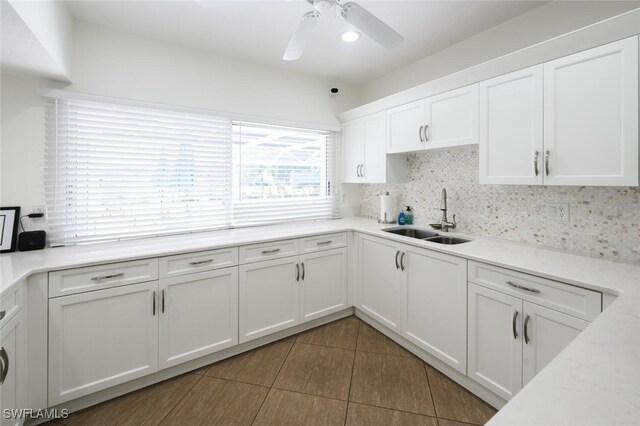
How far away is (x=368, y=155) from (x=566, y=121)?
173cm

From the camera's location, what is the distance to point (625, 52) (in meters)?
1.45

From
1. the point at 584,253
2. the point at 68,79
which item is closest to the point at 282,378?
the point at 584,253

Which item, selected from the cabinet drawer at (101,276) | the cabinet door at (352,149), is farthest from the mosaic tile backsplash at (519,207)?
the cabinet drawer at (101,276)

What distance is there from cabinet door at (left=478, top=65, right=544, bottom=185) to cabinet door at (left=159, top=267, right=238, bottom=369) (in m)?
2.08

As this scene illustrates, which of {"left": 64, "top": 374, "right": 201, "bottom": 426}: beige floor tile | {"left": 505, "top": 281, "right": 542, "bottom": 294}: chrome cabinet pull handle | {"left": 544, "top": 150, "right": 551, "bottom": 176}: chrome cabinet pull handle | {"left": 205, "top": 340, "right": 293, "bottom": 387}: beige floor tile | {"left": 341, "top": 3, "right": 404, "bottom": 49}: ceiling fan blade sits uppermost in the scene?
{"left": 341, "top": 3, "right": 404, "bottom": 49}: ceiling fan blade

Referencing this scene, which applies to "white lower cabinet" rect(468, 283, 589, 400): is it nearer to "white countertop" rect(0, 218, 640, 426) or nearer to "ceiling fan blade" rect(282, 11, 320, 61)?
"white countertop" rect(0, 218, 640, 426)

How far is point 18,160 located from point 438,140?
310 cm

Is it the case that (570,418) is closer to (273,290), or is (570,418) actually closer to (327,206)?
(273,290)

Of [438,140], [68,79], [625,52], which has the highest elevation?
[68,79]

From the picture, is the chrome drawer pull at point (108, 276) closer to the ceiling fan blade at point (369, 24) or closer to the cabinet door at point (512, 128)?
the ceiling fan blade at point (369, 24)

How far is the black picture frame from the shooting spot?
74.5 inches

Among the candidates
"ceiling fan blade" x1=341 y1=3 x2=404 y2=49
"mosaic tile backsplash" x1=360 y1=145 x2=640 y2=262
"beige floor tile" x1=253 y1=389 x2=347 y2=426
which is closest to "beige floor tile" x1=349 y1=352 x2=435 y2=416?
"beige floor tile" x1=253 y1=389 x2=347 y2=426

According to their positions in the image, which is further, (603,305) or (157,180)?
(157,180)

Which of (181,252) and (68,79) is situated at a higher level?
(68,79)
